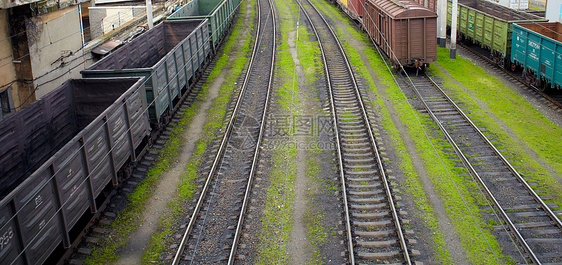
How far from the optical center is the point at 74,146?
30.4 feet

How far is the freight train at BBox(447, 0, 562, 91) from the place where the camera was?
17.4m

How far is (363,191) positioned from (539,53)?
1109 centimetres

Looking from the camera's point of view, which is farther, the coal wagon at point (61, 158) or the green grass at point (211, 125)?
the green grass at point (211, 125)

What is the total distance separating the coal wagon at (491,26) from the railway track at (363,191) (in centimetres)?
783

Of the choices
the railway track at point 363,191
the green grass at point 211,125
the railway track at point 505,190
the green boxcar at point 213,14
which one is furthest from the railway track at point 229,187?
the railway track at point 505,190

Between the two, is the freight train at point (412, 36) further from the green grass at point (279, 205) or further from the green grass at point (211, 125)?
the green grass at point (211, 125)

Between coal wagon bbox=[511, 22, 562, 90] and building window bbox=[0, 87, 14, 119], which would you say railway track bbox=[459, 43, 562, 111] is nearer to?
coal wagon bbox=[511, 22, 562, 90]

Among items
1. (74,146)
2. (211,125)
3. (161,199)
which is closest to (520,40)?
(211,125)

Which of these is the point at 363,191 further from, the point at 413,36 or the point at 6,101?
the point at 6,101

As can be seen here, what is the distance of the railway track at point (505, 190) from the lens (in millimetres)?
9766

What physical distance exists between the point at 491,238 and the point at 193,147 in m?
9.09

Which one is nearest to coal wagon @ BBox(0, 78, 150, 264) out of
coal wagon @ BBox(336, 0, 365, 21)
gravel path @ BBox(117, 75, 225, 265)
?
gravel path @ BBox(117, 75, 225, 265)

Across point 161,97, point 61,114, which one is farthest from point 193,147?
point 61,114

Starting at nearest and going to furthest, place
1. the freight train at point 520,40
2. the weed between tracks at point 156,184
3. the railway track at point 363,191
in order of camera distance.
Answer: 1. the railway track at point 363,191
2. the weed between tracks at point 156,184
3. the freight train at point 520,40
